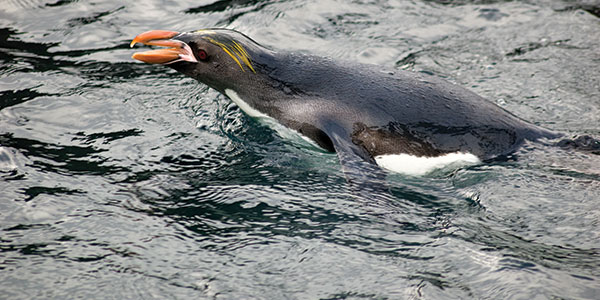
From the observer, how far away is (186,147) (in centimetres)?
515

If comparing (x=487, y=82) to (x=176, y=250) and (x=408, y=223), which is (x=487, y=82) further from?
(x=176, y=250)

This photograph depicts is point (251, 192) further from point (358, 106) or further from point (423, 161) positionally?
point (423, 161)

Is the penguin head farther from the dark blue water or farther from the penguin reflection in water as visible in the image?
the dark blue water

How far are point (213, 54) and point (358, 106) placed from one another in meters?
1.29

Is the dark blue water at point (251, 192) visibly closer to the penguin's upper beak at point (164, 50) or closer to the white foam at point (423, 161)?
the white foam at point (423, 161)

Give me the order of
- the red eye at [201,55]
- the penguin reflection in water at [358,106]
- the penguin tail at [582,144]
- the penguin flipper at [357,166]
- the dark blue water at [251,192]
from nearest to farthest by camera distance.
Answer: the dark blue water at [251,192]
the penguin flipper at [357,166]
the penguin reflection in water at [358,106]
the penguin tail at [582,144]
the red eye at [201,55]

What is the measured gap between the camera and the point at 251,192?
14.7ft

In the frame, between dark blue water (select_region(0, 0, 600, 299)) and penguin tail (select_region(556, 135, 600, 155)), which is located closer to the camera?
dark blue water (select_region(0, 0, 600, 299))

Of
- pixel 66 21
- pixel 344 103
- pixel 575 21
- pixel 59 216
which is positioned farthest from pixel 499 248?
pixel 66 21

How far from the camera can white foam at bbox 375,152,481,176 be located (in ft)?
15.7

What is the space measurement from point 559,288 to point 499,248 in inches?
18.1

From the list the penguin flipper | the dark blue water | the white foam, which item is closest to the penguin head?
the dark blue water

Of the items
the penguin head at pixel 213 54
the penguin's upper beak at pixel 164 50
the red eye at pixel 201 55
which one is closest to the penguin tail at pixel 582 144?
the penguin head at pixel 213 54

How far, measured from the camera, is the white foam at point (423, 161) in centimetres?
479
